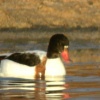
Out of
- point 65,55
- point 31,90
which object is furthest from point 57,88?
point 65,55

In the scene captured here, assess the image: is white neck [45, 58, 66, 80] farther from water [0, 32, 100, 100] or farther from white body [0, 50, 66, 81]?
water [0, 32, 100, 100]

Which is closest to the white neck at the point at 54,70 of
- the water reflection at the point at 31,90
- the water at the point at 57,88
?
the water at the point at 57,88

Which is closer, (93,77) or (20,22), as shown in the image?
(93,77)

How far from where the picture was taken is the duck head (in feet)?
54.1

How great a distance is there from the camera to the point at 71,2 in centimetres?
3478

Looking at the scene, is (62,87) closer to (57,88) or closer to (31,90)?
(57,88)

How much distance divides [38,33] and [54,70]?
1305 cm

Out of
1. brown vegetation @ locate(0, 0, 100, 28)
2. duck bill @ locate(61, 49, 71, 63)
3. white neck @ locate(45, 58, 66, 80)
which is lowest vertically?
white neck @ locate(45, 58, 66, 80)

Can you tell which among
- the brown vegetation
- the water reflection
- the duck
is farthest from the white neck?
the brown vegetation

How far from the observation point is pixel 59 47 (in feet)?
54.5

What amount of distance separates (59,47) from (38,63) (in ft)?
2.54

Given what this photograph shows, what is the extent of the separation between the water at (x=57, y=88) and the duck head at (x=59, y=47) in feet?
1.41

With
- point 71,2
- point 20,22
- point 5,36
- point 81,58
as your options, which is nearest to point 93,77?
point 81,58

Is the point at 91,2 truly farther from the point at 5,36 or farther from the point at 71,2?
the point at 5,36
